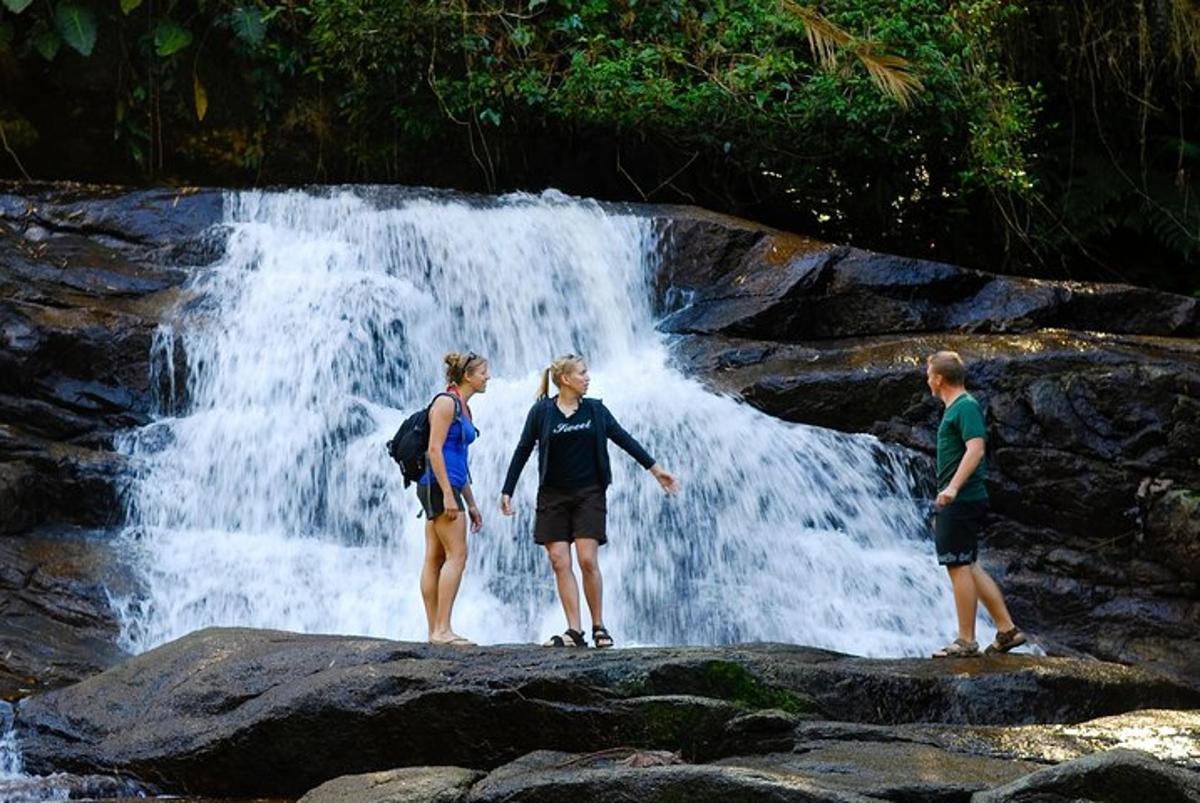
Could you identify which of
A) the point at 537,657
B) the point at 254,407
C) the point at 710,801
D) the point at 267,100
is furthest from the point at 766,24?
the point at 710,801

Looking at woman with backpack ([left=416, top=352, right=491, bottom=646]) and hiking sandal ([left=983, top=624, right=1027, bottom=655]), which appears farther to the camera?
woman with backpack ([left=416, top=352, right=491, bottom=646])

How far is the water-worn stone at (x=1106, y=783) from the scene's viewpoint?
208 inches

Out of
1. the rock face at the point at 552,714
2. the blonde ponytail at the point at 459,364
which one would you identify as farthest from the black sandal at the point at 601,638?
the blonde ponytail at the point at 459,364

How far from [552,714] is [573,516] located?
223 centimetres

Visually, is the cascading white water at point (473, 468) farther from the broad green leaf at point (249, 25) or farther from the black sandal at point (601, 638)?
the broad green leaf at point (249, 25)

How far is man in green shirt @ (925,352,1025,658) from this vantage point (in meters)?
8.96

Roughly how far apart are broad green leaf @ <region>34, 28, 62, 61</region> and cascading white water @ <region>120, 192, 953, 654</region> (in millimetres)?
3187

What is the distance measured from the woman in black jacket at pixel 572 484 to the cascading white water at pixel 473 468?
1.88 metres

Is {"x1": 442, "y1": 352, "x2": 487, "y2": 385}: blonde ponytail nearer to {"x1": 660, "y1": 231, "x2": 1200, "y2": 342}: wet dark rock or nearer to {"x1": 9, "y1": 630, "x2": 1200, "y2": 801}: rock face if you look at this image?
{"x1": 9, "y1": 630, "x2": 1200, "y2": 801}: rock face

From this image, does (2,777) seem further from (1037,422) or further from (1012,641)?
(1037,422)

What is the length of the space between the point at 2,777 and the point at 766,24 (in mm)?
12090

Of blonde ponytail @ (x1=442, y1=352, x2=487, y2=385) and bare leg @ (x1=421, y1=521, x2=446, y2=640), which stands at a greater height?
blonde ponytail @ (x1=442, y1=352, x2=487, y2=385)

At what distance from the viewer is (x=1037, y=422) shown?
42.2 ft

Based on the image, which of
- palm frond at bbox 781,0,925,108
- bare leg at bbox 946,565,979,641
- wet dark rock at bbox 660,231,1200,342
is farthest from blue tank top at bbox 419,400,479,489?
palm frond at bbox 781,0,925,108
